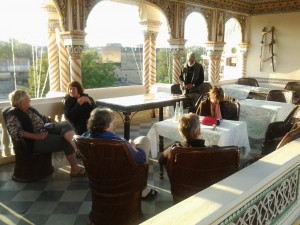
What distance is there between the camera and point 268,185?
1.65 meters

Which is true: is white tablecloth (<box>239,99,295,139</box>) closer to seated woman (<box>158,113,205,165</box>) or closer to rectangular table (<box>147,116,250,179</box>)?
rectangular table (<box>147,116,250,179</box>)

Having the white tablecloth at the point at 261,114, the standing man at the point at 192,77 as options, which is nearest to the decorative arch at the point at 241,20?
the standing man at the point at 192,77

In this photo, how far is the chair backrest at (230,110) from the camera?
4.04m

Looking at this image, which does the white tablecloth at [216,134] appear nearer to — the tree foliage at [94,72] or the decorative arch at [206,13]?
the decorative arch at [206,13]

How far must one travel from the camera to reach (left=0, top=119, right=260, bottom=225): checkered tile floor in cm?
268

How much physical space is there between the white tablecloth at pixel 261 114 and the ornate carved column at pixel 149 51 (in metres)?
3.17

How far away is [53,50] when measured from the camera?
7.37 meters

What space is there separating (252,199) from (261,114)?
11.6ft

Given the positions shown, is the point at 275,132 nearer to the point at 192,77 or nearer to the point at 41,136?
the point at 192,77

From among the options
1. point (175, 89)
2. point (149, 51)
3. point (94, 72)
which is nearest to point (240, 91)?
point (175, 89)

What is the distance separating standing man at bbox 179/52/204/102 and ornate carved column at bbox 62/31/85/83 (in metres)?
1.95

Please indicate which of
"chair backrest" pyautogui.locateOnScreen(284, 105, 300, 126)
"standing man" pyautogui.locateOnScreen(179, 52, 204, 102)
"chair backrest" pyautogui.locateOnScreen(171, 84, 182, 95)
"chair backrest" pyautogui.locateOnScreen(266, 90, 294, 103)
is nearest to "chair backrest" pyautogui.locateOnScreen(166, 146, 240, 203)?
"chair backrest" pyautogui.locateOnScreen(284, 105, 300, 126)

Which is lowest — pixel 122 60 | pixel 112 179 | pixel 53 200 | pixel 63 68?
pixel 53 200

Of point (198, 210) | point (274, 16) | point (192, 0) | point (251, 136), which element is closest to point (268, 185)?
point (198, 210)
